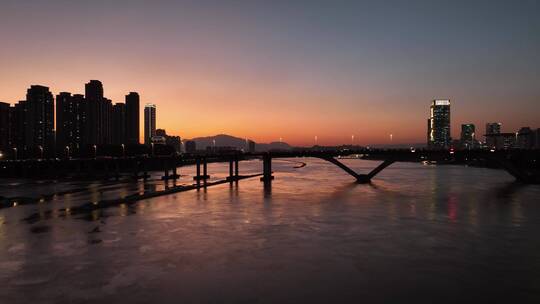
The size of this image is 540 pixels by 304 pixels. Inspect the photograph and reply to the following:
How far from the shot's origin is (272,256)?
94.5 ft

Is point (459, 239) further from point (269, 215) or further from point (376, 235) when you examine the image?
point (269, 215)

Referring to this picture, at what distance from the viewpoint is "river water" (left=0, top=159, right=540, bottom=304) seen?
21.0 meters

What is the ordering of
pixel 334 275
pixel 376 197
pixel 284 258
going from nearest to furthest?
pixel 334 275 < pixel 284 258 < pixel 376 197

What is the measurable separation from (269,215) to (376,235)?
54.1 feet

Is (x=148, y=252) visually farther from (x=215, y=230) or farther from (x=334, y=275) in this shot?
(x=334, y=275)

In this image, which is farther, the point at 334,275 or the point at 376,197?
the point at 376,197

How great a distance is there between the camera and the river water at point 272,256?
21.0 meters

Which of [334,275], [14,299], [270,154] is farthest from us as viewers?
[270,154]

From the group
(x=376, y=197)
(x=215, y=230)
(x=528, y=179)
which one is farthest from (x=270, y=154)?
(x=215, y=230)

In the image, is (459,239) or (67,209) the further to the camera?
(67,209)

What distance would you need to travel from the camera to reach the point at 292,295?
20.5 metres

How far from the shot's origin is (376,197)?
7075cm

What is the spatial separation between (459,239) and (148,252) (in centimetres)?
2520

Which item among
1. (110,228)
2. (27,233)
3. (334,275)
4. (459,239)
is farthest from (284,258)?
(27,233)
